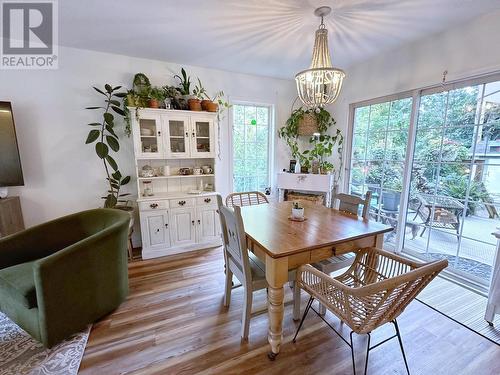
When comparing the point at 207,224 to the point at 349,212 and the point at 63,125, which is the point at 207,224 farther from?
the point at 63,125

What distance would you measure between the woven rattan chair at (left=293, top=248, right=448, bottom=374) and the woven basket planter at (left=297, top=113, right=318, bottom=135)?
2439 millimetres

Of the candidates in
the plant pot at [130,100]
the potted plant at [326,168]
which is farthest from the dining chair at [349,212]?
the plant pot at [130,100]

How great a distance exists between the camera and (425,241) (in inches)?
107

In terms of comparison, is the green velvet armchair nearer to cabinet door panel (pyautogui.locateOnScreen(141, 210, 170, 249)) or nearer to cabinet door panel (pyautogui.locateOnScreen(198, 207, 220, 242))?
cabinet door panel (pyautogui.locateOnScreen(141, 210, 170, 249))

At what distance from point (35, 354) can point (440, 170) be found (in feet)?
12.8

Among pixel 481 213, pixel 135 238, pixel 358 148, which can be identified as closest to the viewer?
pixel 481 213

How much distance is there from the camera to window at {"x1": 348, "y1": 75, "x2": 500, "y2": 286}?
2172mm

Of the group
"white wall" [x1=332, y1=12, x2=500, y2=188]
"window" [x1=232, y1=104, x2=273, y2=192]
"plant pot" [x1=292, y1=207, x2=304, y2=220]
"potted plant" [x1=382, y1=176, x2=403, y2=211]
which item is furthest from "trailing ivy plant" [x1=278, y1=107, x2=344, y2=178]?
"plant pot" [x1=292, y1=207, x2=304, y2=220]

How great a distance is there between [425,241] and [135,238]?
3730 millimetres

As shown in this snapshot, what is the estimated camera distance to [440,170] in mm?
2504

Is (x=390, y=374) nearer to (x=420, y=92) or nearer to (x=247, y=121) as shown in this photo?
(x=420, y=92)

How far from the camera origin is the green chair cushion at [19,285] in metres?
1.51

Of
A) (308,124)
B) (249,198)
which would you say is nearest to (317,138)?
(308,124)

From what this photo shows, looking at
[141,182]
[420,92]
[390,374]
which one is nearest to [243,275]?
[390,374]
